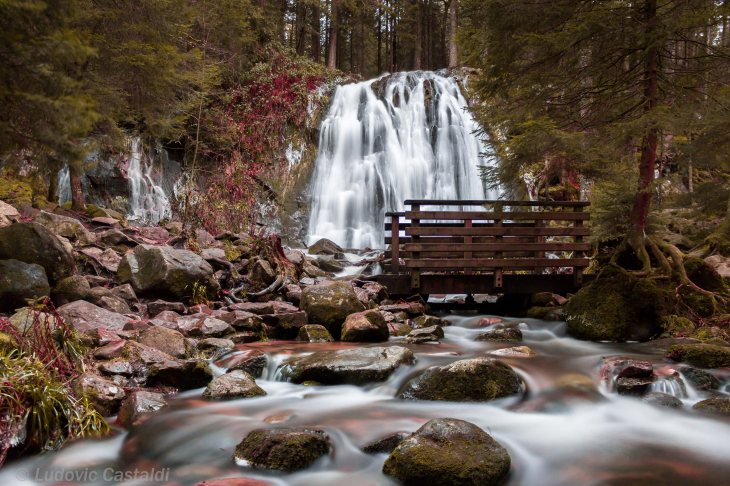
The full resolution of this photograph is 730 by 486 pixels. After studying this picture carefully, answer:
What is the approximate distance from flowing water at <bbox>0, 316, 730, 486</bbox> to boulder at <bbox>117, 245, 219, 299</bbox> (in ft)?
9.79

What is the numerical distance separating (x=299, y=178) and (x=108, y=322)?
12099 mm

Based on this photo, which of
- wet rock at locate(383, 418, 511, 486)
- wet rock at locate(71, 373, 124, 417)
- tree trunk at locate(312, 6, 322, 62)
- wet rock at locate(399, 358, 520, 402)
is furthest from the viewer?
tree trunk at locate(312, 6, 322, 62)

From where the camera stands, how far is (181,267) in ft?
24.9

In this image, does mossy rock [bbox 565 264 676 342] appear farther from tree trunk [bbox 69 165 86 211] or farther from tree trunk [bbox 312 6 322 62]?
tree trunk [bbox 312 6 322 62]

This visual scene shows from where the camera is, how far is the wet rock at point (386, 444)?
3568mm

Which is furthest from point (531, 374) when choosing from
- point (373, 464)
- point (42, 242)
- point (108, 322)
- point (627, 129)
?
point (42, 242)

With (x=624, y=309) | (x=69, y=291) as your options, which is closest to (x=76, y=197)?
(x=69, y=291)

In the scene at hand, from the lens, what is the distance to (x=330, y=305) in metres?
7.26

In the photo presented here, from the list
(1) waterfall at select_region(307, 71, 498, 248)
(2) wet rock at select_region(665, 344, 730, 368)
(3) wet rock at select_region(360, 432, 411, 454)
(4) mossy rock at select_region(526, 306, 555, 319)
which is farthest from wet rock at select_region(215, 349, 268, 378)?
(1) waterfall at select_region(307, 71, 498, 248)

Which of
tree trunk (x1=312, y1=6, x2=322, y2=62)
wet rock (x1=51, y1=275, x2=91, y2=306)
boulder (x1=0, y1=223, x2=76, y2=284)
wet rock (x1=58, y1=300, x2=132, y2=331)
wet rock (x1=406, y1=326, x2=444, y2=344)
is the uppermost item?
tree trunk (x1=312, y1=6, x2=322, y2=62)

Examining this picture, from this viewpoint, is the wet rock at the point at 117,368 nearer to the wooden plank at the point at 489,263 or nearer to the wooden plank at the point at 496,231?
the wooden plank at the point at 489,263

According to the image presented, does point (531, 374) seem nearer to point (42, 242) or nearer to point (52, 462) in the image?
point (52, 462)

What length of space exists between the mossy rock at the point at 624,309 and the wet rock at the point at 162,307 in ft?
20.6

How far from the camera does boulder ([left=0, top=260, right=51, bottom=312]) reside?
5.14m
